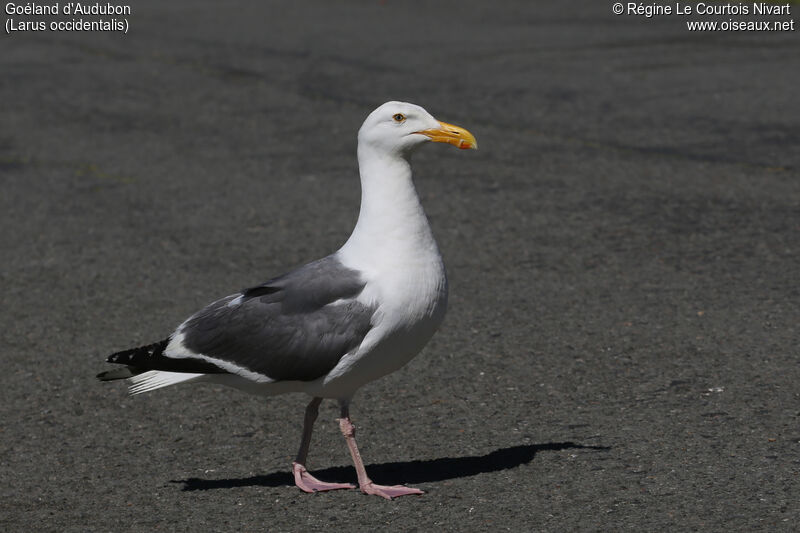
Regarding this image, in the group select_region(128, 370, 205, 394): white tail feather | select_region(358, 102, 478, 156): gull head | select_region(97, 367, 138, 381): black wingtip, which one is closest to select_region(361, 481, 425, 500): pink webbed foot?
select_region(128, 370, 205, 394): white tail feather

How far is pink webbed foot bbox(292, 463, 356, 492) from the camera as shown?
546 centimetres

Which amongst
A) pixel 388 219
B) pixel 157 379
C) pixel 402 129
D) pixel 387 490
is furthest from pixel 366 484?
pixel 402 129

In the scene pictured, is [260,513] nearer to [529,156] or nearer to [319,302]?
[319,302]

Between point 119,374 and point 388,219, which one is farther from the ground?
point 388,219

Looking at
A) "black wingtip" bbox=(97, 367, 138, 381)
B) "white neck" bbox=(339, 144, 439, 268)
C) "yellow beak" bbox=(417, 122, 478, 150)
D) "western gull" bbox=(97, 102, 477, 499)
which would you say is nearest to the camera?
"western gull" bbox=(97, 102, 477, 499)

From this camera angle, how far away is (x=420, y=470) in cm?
569

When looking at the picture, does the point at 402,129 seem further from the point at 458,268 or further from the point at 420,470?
the point at 458,268

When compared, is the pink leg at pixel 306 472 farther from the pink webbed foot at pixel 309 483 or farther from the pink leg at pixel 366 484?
the pink leg at pixel 366 484

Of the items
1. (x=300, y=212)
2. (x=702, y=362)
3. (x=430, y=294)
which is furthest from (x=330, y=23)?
(x=430, y=294)

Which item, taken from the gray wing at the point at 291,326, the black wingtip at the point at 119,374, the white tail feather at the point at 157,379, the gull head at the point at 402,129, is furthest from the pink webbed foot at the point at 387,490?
the gull head at the point at 402,129

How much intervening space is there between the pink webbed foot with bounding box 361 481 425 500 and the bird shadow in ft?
0.58

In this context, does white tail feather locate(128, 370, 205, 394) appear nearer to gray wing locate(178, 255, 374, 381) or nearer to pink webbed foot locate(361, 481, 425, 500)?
gray wing locate(178, 255, 374, 381)

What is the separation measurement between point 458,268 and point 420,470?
3458 millimetres

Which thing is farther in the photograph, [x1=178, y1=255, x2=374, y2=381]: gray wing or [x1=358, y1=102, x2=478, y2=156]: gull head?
[x1=358, y1=102, x2=478, y2=156]: gull head
